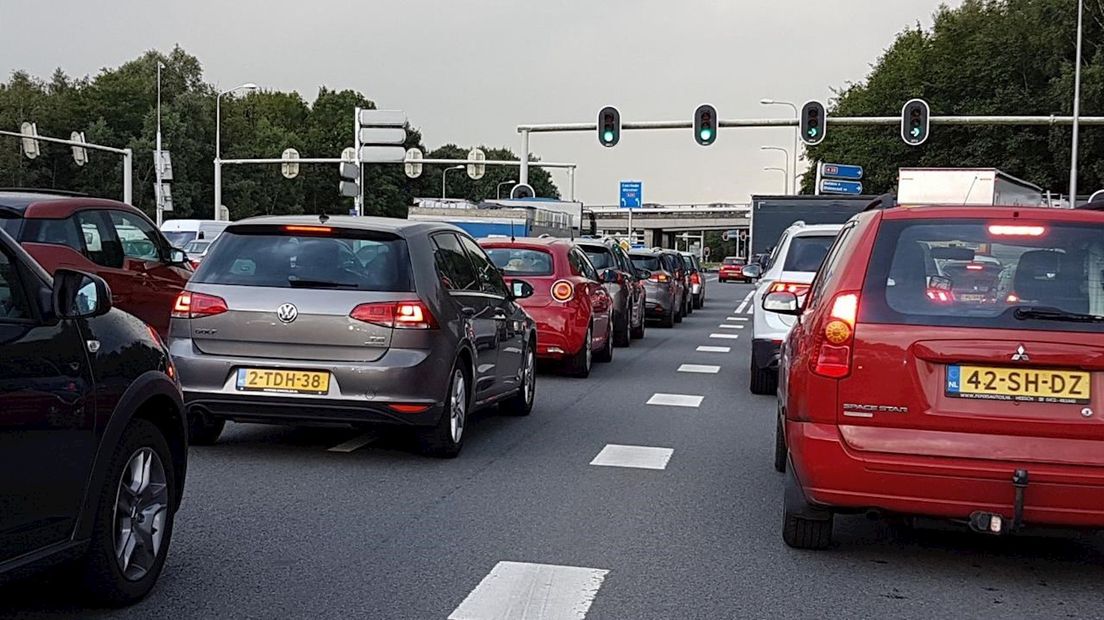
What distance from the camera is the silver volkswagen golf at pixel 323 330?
8.20 m

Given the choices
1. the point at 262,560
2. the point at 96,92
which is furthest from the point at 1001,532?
the point at 96,92

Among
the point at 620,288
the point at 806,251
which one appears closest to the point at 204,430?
the point at 806,251

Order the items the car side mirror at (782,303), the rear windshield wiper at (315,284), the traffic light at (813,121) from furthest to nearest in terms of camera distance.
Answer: the traffic light at (813,121) < the rear windshield wiper at (315,284) < the car side mirror at (782,303)

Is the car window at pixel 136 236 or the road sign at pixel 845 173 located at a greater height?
Result: the road sign at pixel 845 173

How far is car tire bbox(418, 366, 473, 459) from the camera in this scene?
8.59 metres

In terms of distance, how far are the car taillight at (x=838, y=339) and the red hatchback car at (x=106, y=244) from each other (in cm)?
704

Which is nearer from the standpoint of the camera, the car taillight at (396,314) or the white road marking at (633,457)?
the car taillight at (396,314)

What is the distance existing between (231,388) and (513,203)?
30.7 meters

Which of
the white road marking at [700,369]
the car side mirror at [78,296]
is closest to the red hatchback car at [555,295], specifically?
the white road marking at [700,369]

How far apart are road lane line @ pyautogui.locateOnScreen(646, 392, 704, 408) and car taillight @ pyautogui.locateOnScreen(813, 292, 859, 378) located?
21.8ft

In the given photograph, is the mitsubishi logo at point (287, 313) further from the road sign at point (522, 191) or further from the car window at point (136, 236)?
the road sign at point (522, 191)

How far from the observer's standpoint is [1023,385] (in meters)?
5.51

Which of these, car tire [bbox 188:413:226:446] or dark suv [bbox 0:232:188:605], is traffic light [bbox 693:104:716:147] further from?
dark suv [bbox 0:232:188:605]

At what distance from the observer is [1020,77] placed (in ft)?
196
